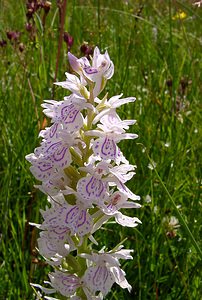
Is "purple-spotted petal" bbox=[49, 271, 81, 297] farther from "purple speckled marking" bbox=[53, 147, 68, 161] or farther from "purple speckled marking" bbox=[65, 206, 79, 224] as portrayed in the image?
"purple speckled marking" bbox=[53, 147, 68, 161]

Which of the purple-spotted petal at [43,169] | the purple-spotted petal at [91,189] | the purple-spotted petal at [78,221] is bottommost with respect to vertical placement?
the purple-spotted petal at [78,221]

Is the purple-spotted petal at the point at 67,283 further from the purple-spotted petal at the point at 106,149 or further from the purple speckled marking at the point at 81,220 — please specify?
the purple-spotted petal at the point at 106,149

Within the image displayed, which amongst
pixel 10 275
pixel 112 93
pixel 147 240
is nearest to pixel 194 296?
pixel 147 240

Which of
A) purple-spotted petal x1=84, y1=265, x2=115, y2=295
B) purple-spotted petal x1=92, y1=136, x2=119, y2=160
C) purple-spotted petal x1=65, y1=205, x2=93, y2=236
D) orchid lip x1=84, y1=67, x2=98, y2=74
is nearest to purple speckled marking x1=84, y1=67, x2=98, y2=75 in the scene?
orchid lip x1=84, y1=67, x2=98, y2=74

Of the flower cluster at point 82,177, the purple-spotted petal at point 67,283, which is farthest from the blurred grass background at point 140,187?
the purple-spotted petal at point 67,283

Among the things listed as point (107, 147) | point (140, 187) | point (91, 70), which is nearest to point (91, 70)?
point (91, 70)

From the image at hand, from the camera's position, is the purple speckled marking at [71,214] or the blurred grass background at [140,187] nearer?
the purple speckled marking at [71,214]

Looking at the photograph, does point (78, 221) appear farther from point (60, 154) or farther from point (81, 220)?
point (60, 154)

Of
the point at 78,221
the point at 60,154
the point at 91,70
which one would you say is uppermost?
the point at 91,70
